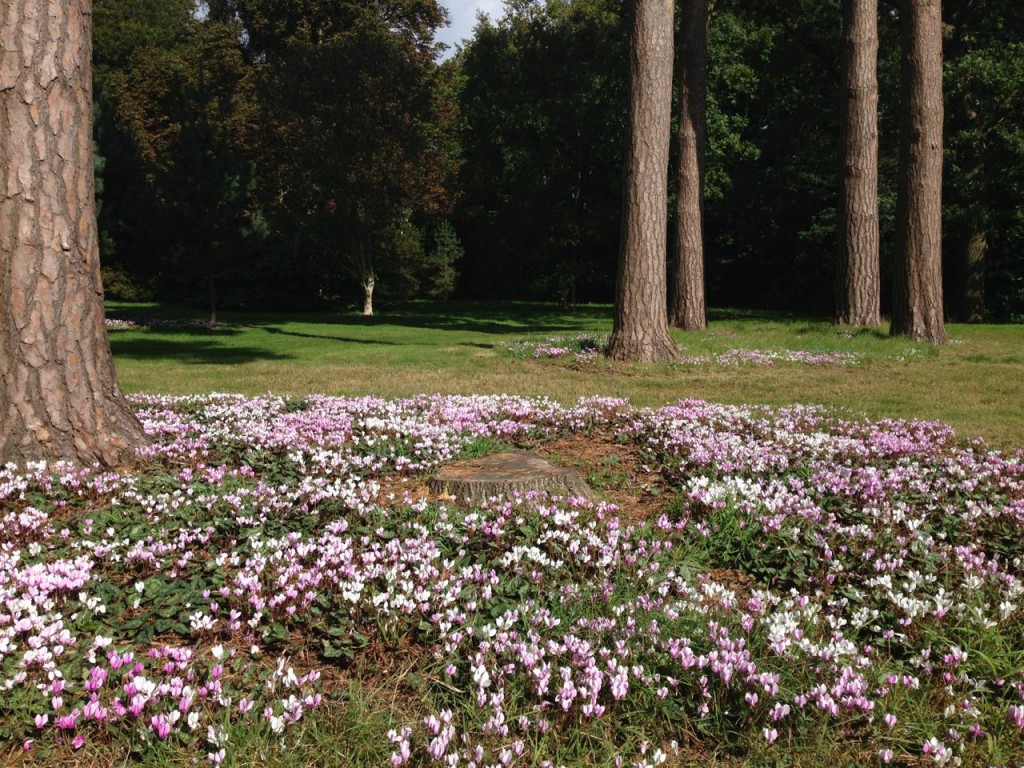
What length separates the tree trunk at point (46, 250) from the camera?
229 inches

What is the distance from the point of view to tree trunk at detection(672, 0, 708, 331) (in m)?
20.8

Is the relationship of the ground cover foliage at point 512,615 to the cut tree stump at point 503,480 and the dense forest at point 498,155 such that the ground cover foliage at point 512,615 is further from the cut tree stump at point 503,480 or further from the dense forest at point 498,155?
the dense forest at point 498,155

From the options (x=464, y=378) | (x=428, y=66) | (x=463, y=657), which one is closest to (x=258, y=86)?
(x=428, y=66)

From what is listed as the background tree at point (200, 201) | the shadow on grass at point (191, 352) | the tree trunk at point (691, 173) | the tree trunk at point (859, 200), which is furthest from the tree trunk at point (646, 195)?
the background tree at point (200, 201)

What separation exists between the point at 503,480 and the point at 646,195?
34.0 ft

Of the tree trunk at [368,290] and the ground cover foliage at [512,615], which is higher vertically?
the tree trunk at [368,290]

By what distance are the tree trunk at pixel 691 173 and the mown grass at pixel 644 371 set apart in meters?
1.42

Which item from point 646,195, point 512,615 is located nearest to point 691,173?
point 646,195

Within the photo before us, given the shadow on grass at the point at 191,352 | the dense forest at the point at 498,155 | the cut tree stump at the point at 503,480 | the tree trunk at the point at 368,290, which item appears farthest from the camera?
the tree trunk at the point at 368,290

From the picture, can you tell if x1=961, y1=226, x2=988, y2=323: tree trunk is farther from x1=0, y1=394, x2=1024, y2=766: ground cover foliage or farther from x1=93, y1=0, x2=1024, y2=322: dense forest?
x1=0, y1=394, x2=1024, y2=766: ground cover foliage

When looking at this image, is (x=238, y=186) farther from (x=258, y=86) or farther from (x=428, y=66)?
(x=428, y=66)

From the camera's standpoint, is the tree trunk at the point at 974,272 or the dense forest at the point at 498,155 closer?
the dense forest at the point at 498,155

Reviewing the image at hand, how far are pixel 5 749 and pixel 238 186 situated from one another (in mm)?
25906

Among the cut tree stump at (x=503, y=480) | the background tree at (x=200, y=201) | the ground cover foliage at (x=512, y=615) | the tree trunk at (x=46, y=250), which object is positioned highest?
the background tree at (x=200, y=201)
